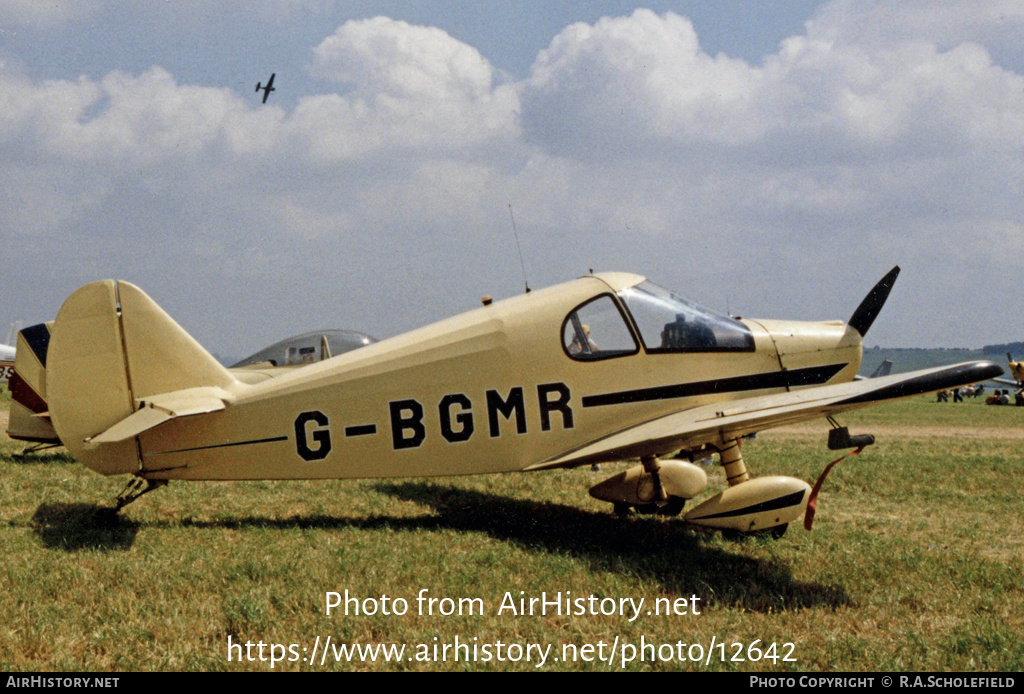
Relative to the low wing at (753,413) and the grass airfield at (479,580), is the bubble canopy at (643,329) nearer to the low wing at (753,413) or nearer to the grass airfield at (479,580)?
the low wing at (753,413)

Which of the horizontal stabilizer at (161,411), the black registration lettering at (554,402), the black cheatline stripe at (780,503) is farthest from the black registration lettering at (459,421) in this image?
the black cheatline stripe at (780,503)

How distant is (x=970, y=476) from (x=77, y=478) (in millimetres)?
12213

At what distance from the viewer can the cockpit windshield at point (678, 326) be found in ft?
21.8

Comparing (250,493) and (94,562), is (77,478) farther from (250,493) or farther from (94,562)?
(94,562)

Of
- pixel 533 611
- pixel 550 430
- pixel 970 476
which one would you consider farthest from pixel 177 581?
pixel 970 476

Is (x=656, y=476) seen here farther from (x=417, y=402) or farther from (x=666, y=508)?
(x=417, y=402)

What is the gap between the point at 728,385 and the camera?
6.71 meters

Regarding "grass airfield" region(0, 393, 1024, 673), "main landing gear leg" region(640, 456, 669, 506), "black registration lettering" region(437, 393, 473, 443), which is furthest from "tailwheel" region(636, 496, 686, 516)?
"black registration lettering" region(437, 393, 473, 443)

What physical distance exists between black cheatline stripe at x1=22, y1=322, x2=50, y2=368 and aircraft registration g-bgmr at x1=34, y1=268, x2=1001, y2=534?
4.63m

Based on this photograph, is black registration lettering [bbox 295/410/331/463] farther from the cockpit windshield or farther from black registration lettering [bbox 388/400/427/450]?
the cockpit windshield

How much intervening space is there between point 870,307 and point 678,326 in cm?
232

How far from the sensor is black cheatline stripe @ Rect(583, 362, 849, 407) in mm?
6461

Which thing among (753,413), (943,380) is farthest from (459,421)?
(943,380)
